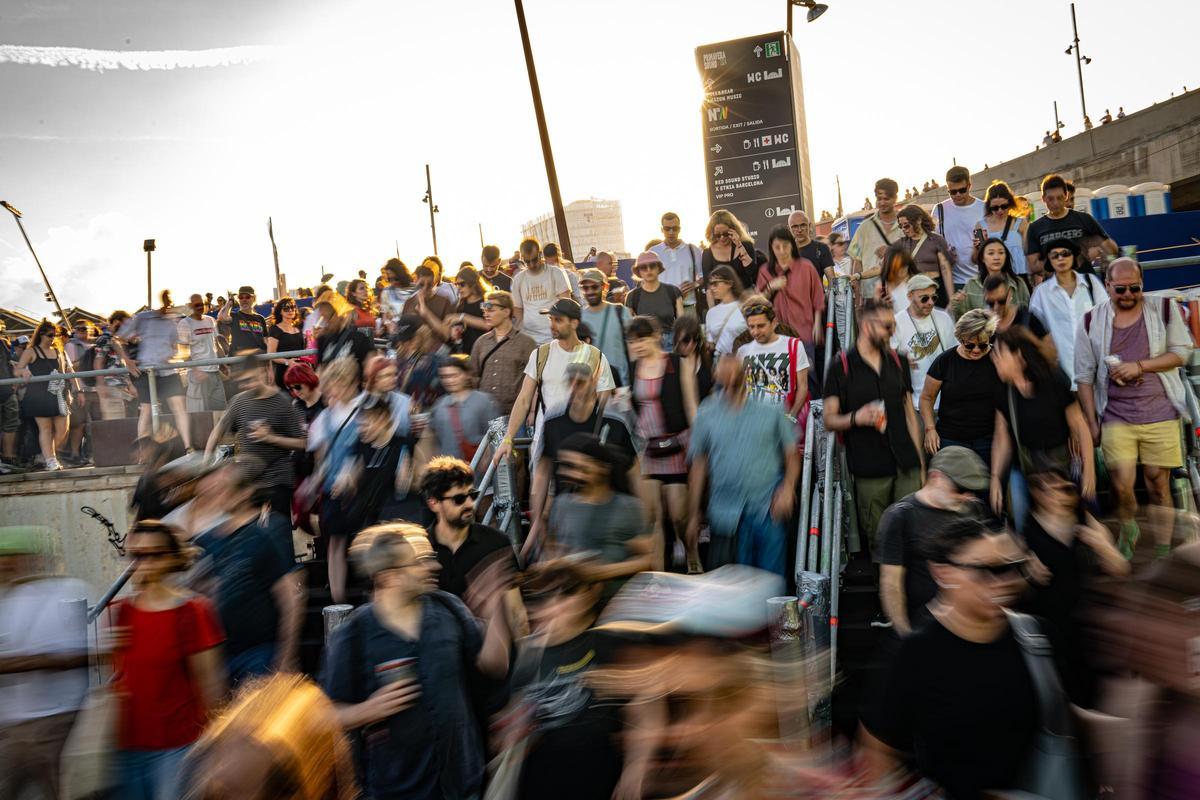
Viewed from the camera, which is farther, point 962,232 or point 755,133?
point 755,133

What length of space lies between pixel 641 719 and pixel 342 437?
419 centimetres

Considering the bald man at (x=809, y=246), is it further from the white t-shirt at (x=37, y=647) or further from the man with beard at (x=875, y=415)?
the white t-shirt at (x=37, y=647)

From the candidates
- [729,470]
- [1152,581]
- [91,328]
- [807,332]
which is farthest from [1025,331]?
[91,328]

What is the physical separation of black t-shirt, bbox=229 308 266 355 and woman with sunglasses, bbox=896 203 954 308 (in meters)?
7.19

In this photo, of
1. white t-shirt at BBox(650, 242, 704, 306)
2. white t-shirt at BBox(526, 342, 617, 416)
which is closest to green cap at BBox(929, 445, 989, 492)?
white t-shirt at BBox(526, 342, 617, 416)

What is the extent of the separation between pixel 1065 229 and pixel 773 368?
3.02m

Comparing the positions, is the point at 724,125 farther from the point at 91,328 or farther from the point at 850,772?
the point at 850,772

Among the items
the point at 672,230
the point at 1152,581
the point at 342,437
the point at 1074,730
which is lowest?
the point at 1074,730

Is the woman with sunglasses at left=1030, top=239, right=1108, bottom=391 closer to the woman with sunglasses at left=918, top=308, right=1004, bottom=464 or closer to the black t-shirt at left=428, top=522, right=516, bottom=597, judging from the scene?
the woman with sunglasses at left=918, top=308, right=1004, bottom=464

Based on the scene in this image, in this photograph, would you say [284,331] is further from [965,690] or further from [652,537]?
[965,690]

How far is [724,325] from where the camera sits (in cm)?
823

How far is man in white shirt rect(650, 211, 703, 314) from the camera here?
413 inches

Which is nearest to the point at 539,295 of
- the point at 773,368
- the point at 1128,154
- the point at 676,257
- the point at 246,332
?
the point at 676,257

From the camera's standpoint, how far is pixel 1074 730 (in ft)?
10.2
